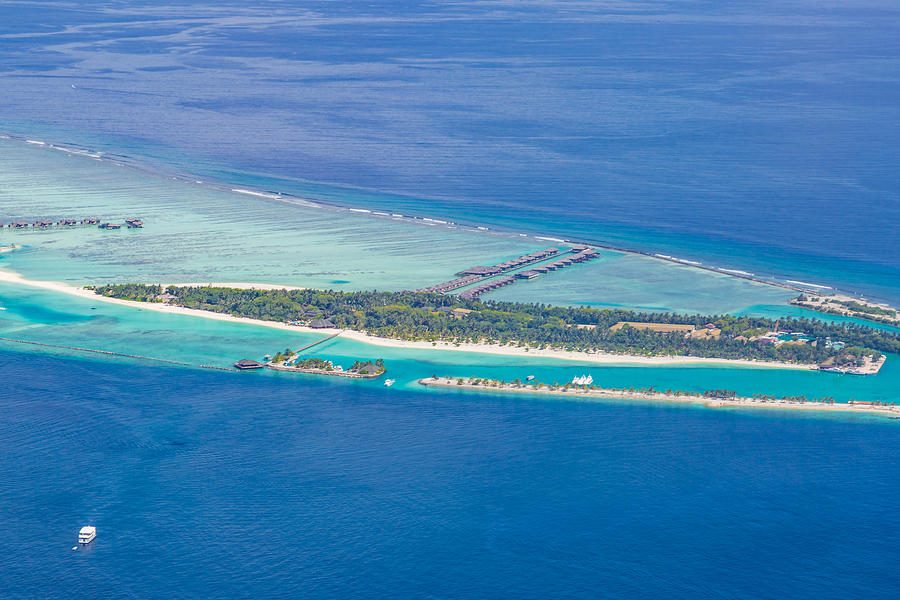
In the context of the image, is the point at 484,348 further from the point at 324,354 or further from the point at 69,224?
the point at 69,224

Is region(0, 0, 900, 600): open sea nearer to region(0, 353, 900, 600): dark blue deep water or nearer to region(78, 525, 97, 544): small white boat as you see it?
region(0, 353, 900, 600): dark blue deep water

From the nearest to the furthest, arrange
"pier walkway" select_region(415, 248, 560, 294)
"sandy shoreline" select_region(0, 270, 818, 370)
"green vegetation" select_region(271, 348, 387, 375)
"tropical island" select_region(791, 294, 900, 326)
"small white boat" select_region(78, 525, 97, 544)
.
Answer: "small white boat" select_region(78, 525, 97, 544), "green vegetation" select_region(271, 348, 387, 375), "sandy shoreline" select_region(0, 270, 818, 370), "tropical island" select_region(791, 294, 900, 326), "pier walkway" select_region(415, 248, 560, 294)

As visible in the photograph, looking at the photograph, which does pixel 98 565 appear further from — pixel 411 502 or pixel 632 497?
pixel 632 497

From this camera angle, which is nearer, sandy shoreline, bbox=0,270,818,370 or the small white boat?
the small white boat

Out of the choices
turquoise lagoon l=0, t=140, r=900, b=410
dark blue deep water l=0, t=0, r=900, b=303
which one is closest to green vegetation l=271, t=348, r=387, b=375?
turquoise lagoon l=0, t=140, r=900, b=410

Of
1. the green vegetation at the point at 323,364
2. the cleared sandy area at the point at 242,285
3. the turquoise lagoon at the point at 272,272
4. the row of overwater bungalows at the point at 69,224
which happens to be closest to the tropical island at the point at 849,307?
the turquoise lagoon at the point at 272,272

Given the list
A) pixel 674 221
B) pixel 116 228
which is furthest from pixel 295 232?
pixel 674 221

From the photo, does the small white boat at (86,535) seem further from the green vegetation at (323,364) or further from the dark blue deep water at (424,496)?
the green vegetation at (323,364)
